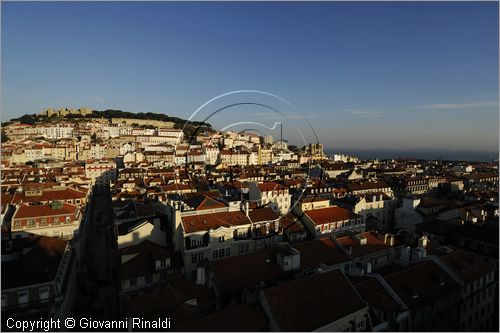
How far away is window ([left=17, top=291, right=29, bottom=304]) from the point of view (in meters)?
19.4

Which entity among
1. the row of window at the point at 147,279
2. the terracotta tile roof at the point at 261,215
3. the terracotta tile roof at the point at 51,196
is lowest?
the row of window at the point at 147,279

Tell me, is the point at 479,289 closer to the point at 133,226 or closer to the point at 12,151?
the point at 133,226

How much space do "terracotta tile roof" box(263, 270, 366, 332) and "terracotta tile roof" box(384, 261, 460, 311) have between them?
3.85 meters

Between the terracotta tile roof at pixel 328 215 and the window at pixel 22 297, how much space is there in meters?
24.2

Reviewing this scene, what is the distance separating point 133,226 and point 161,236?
107 inches

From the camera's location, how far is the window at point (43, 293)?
19891mm

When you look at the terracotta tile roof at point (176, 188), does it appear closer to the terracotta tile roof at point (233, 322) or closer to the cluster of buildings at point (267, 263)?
the cluster of buildings at point (267, 263)

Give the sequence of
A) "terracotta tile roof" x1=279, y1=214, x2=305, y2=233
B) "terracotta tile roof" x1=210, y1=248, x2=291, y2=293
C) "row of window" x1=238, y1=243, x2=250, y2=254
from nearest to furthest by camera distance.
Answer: "terracotta tile roof" x1=210, y1=248, x2=291, y2=293 → "row of window" x1=238, y1=243, x2=250, y2=254 → "terracotta tile roof" x1=279, y1=214, x2=305, y2=233

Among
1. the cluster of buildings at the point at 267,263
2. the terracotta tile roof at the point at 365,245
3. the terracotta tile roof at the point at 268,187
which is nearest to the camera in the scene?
the cluster of buildings at the point at 267,263

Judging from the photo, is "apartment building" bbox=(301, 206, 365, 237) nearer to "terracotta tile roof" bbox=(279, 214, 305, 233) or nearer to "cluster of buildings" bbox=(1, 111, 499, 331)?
"cluster of buildings" bbox=(1, 111, 499, 331)

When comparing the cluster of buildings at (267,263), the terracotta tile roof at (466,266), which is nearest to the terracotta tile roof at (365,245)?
the cluster of buildings at (267,263)

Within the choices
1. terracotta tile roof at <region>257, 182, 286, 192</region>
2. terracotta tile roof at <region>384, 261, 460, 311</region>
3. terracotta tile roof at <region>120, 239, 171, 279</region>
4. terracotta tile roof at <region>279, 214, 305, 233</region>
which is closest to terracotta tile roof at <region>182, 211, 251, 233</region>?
terracotta tile roof at <region>120, 239, 171, 279</region>

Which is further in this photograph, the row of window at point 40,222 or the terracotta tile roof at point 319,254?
the row of window at point 40,222

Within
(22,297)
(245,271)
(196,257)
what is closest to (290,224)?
(196,257)
